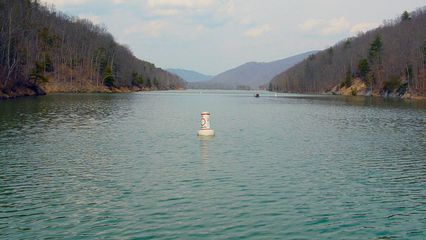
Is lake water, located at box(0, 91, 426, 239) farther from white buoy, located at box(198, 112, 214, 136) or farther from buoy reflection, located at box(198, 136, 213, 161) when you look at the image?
white buoy, located at box(198, 112, 214, 136)

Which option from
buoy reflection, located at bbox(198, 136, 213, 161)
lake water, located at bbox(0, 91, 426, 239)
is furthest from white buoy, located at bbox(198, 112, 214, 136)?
lake water, located at bbox(0, 91, 426, 239)

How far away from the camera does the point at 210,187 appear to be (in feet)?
72.8

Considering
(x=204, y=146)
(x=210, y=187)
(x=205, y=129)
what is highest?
(x=205, y=129)

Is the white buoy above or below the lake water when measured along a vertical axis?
above

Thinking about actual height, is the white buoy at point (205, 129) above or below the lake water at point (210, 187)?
above

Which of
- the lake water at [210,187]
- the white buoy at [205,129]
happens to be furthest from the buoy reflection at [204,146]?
the white buoy at [205,129]

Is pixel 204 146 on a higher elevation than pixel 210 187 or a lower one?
higher

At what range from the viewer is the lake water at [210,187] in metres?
16.2

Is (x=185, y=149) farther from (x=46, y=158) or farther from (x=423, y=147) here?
(x=423, y=147)

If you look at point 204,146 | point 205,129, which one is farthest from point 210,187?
point 205,129

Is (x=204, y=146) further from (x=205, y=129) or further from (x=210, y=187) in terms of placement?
(x=210, y=187)

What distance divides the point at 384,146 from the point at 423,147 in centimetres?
316

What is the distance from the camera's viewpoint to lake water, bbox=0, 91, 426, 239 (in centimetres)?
1617

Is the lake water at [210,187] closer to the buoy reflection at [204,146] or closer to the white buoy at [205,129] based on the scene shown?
the buoy reflection at [204,146]
